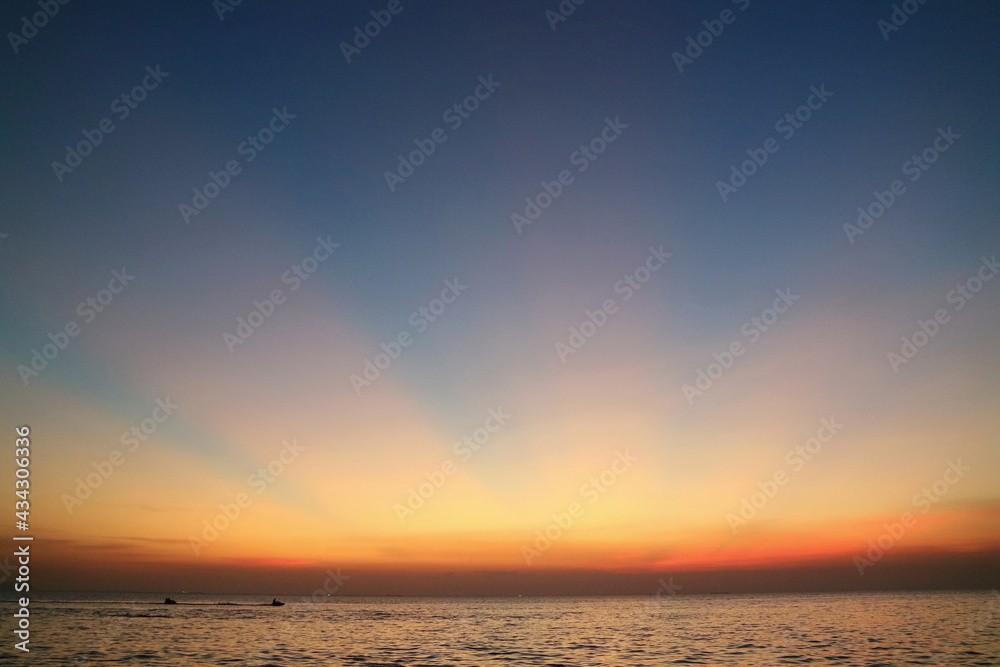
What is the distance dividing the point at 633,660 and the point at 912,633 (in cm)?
3666

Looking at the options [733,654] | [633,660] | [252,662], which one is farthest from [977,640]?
[252,662]

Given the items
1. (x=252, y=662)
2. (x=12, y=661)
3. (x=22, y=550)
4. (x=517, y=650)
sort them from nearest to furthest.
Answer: (x=22, y=550), (x=12, y=661), (x=252, y=662), (x=517, y=650)

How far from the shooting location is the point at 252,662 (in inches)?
1706

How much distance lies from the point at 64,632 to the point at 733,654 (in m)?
62.8

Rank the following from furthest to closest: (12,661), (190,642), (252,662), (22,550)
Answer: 1. (190,642)
2. (252,662)
3. (12,661)
4. (22,550)

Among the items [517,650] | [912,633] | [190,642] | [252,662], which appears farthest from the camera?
[912,633]

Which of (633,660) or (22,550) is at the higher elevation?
(22,550)

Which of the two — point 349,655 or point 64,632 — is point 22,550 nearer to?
point 349,655

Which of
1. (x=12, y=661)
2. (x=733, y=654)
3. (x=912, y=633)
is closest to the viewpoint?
(x=12, y=661)

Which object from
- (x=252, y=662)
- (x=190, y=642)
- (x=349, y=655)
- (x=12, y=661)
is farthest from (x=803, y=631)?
(x=12, y=661)

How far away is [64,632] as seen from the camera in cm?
6338

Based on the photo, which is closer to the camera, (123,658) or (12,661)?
(12,661)

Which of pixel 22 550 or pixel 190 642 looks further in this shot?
pixel 190 642

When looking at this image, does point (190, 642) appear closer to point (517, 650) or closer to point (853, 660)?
point (517, 650)
